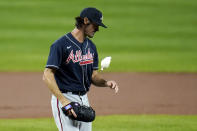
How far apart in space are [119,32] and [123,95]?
919 cm

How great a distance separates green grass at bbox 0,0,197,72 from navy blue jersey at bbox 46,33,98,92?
10.3 metres

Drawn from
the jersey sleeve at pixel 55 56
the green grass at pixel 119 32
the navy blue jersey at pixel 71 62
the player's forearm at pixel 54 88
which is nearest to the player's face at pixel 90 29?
the navy blue jersey at pixel 71 62

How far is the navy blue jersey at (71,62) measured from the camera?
5973 millimetres

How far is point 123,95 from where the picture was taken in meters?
13.1

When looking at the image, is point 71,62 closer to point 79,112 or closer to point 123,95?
point 79,112

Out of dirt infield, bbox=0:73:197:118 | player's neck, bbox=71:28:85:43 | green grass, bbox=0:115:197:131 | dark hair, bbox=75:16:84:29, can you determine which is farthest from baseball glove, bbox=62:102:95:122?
dirt infield, bbox=0:73:197:118

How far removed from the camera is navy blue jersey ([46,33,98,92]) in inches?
235

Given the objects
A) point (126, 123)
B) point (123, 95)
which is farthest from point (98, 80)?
point (123, 95)

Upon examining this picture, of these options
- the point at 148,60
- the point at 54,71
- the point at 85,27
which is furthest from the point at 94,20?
the point at 148,60

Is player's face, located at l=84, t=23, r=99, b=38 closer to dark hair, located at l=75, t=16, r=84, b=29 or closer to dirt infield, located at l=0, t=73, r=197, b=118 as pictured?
dark hair, located at l=75, t=16, r=84, b=29

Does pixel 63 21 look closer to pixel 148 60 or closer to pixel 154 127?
pixel 148 60

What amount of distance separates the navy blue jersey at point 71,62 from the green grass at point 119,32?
33.8ft

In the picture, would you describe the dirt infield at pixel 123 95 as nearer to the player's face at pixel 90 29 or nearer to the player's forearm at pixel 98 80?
the player's forearm at pixel 98 80

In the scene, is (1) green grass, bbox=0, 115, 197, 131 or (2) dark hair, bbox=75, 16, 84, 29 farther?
(1) green grass, bbox=0, 115, 197, 131
